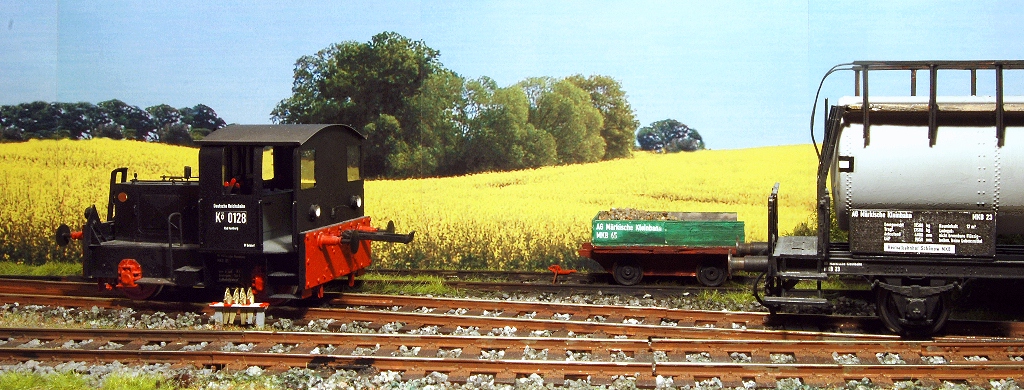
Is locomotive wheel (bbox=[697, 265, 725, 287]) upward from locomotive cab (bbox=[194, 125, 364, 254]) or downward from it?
downward

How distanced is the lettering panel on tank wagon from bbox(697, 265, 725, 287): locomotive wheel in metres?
3.35

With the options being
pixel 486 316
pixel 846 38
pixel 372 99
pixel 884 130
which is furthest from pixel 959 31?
pixel 372 99

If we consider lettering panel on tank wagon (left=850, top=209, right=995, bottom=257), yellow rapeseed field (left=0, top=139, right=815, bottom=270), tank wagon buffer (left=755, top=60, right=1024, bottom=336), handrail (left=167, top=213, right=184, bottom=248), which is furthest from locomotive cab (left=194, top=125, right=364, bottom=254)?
lettering panel on tank wagon (left=850, top=209, right=995, bottom=257)

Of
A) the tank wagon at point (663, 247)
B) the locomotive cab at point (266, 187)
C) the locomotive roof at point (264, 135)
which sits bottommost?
the tank wagon at point (663, 247)

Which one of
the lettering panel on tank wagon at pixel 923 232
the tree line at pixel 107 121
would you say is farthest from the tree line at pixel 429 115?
the lettering panel on tank wagon at pixel 923 232

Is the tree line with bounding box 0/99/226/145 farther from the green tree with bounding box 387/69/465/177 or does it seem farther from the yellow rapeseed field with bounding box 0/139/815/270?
the green tree with bounding box 387/69/465/177

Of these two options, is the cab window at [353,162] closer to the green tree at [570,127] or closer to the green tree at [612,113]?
the green tree at [570,127]

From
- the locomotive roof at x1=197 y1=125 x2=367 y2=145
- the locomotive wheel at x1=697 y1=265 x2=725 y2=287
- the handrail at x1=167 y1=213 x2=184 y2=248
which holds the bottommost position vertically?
the locomotive wheel at x1=697 y1=265 x2=725 y2=287

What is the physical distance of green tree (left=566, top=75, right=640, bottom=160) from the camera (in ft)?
48.8

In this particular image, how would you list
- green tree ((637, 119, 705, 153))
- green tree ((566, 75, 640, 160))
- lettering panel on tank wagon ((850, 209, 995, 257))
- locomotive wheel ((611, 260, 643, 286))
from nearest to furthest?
lettering panel on tank wagon ((850, 209, 995, 257)) < locomotive wheel ((611, 260, 643, 286)) < green tree ((637, 119, 705, 153)) < green tree ((566, 75, 640, 160))

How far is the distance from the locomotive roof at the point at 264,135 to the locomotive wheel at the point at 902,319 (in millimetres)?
7708

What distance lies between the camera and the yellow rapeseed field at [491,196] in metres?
14.9

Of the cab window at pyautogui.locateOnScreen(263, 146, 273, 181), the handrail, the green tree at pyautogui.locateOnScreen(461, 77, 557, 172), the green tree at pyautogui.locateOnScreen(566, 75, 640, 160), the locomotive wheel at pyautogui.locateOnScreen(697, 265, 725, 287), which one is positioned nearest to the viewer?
the handrail

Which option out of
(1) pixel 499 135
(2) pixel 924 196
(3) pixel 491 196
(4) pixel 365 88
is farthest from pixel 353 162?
(2) pixel 924 196
